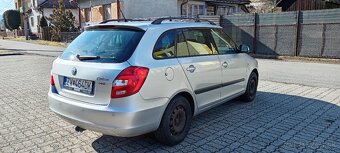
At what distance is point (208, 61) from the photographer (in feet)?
14.4

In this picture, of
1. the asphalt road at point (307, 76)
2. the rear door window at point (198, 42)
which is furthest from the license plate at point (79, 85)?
the asphalt road at point (307, 76)

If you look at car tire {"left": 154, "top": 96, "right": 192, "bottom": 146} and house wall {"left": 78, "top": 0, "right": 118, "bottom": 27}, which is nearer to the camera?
car tire {"left": 154, "top": 96, "right": 192, "bottom": 146}

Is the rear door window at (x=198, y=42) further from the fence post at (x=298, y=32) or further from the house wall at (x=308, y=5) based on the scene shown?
the house wall at (x=308, y=5)

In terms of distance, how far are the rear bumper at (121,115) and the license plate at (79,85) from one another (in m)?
0.15

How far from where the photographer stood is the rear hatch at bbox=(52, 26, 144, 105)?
10.9ft

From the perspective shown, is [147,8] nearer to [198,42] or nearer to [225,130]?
[198,42]

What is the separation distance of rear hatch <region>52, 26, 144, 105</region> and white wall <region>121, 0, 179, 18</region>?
59.6 feet

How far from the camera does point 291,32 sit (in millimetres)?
14031

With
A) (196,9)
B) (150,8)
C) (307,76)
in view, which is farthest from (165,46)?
(196,9)

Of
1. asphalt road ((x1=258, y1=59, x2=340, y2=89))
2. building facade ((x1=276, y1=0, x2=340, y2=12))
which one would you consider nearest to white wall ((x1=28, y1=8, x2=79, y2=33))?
building facade ((x1=276, y1=0, x2=340, y2=12))

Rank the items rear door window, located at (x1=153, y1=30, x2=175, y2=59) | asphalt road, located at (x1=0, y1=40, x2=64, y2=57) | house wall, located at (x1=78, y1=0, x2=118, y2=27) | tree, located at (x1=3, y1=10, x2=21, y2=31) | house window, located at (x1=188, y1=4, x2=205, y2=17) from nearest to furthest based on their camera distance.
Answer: rear door window, located at (x1=153, y1=30, x2=175, y2=59) < asphalt road, located at (x1=0, y1=40, x2=64, y2=57) < house wall, located at (x1=78, y1=0, x2=118, y2=27) < house window, located at (x1=188, y1=4, x2=205, y2=17) < tree, located at (x1=3, y1=10, x2=21, y2=31)

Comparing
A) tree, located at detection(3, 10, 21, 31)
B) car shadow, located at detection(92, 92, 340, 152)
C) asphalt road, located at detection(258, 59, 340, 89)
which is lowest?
car shadow, located at detection(92, 92, 340, 152)

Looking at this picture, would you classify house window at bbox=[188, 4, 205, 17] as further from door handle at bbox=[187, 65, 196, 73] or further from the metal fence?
door handle at bbox=[187, 65, 196, 73]

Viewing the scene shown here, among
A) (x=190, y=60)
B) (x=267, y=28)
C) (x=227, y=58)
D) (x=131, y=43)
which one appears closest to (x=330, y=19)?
(x=267, y=28)
